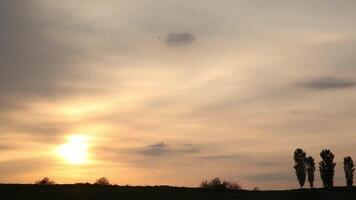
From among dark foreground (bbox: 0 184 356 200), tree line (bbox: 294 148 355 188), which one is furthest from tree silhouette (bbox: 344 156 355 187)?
dark foreground (bbox: 0 184 356 200)

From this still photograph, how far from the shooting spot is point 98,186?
65312 mm

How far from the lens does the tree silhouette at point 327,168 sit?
114 metres

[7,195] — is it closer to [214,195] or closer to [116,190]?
[116,190]

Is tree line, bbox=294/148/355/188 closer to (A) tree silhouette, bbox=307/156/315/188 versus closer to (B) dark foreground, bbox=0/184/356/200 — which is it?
(A) tree silhouette, bbox=307/156/315/188

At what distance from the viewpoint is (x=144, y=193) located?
6278 centimetres

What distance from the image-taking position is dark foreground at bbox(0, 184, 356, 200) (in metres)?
59.8

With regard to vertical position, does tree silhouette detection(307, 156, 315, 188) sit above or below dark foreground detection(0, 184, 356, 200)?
above

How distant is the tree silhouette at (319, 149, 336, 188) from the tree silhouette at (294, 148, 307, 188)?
3552 mm

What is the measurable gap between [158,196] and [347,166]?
237ft

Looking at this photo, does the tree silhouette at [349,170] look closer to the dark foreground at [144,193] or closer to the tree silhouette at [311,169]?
the tree silhouette at [311,169]

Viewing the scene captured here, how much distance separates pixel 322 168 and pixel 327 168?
3.27 feet

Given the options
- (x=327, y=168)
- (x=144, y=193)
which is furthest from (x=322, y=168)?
(x=144, y=193)

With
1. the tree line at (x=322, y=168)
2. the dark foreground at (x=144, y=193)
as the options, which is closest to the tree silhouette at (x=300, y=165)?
the tree line at (x=322, y=168)

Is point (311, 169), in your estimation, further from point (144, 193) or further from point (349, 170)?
point (144, 193)
